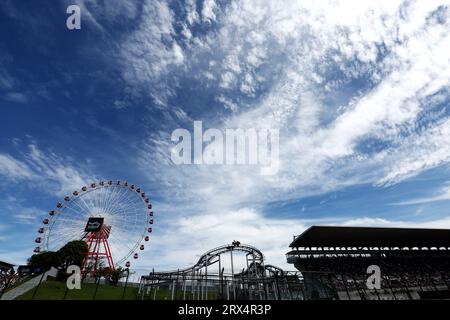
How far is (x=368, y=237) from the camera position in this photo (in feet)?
132

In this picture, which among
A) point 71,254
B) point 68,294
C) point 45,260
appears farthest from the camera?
point 71,254

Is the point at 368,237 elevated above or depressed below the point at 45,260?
above

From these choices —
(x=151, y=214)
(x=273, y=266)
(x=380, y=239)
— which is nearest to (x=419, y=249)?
(x=380, y=239)

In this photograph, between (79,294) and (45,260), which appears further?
(45,260)

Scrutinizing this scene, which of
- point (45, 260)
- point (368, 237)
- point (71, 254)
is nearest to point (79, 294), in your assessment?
point (71, 254)

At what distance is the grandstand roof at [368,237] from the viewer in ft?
121

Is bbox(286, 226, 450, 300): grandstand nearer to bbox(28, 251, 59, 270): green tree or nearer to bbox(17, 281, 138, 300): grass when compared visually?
bbox(17, 281, 138, 300): grass

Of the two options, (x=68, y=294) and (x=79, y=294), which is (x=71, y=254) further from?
(x=68, y=294)

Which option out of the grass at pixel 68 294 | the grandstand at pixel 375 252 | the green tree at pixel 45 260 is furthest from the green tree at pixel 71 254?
the grandstand at pixel 375 252

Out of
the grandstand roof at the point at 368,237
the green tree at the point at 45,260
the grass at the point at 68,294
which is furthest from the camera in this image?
the grandstand roof at the point at 368,237

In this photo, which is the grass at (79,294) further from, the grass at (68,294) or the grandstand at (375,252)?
the grandstand at (375,252)

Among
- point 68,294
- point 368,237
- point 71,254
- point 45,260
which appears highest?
point 368,237

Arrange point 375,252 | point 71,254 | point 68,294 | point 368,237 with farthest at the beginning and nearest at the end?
point 375,252 < point 368,237 < point 71,254 < point 68,294
